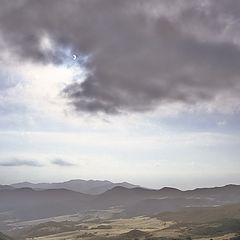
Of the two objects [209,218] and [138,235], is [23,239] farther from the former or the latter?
[209,218]

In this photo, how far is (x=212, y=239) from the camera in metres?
125

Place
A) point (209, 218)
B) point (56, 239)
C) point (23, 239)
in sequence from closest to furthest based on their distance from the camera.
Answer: point (56, 239) → point (23, 239) → point (209, 218)

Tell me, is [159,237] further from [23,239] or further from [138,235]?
[23,239]

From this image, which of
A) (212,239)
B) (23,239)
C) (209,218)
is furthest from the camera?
(209,218)

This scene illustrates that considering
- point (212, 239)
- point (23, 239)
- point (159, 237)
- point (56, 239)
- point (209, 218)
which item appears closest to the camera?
point (212, 239)

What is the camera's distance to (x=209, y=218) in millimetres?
194625

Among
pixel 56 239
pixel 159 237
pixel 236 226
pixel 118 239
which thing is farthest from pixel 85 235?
pixel 236 226

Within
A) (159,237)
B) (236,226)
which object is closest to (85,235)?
(159,237)

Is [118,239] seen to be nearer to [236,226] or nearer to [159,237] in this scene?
[159,237]

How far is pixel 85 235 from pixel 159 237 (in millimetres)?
40281

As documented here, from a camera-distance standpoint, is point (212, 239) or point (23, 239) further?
point (23, 239)

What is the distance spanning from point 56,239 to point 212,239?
6477cm

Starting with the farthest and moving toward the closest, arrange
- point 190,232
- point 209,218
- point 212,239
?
point 209,218 → point 190,232 → point 212,239

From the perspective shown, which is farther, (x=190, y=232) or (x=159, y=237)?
(x=190, y=232)
